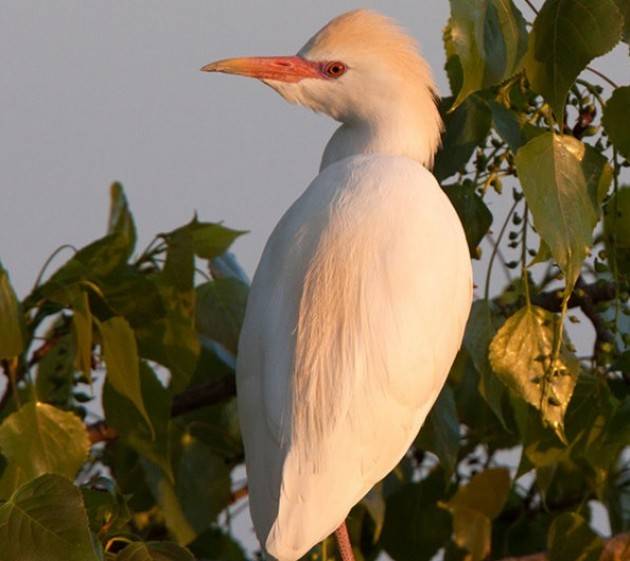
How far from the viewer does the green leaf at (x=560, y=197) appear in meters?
1.80

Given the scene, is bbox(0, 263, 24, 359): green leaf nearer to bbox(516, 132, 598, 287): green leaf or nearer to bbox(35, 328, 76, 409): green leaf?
bbox(35, 328, 76, 409): green leaf

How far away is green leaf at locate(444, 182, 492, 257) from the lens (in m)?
2.09

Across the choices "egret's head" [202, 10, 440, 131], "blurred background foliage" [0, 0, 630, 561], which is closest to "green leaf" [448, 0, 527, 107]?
"blurred background foliage" [0, 0, 630, 561]

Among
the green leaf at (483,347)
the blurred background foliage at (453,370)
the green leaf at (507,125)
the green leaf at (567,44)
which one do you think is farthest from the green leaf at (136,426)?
the green leaf at (567,44)

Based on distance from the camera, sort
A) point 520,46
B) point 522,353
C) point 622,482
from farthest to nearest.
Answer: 1. point 622,482
2. point 522,353
3. point 520,46

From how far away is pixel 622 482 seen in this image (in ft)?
8.21

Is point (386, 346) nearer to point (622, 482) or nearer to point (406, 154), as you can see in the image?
point (406, 154)

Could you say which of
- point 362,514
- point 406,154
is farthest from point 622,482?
point 406,154

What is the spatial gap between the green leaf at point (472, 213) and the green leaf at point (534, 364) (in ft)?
0.58

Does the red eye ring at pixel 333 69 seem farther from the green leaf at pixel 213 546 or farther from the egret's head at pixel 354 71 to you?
the green leaf at pixel 213 546

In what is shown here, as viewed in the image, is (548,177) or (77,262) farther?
(77,262)

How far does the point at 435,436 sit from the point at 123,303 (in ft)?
1.42

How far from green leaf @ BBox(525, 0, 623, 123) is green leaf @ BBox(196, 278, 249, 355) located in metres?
0.68

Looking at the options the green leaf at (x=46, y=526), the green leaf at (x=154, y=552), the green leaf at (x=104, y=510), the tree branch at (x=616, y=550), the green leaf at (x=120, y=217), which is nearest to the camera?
the green leaf at (x=46, y=526)
